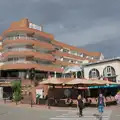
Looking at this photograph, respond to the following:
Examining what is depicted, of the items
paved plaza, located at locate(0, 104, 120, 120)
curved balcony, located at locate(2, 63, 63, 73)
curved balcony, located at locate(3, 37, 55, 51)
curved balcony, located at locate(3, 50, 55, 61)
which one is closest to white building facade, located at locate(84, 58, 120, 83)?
curved balcony, located at locate(2, 63, 63, 73)

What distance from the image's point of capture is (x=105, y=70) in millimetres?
51594

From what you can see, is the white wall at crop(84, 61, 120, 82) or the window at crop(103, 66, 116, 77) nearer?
the white wall at crop(84, 61, 120, 82)

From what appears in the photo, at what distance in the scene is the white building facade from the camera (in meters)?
49.7

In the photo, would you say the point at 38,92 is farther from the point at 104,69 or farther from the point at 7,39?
the point at 7,39

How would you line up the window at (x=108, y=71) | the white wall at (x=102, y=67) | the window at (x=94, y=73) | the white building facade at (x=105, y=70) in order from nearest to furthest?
1. the white wall at (x=102, y=67)
2. the white building facade at (x=105, y=70)
3. the window at (x=108, y=71)
4. the window at (x=94, y=73)

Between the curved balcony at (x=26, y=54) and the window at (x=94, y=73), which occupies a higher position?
the curved balcony at (x=26, y=54)

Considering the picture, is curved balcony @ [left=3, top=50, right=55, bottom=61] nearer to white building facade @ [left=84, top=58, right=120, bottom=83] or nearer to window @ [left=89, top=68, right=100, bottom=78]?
white building facade @ [left=84, top=58, right=120, bottom=83]

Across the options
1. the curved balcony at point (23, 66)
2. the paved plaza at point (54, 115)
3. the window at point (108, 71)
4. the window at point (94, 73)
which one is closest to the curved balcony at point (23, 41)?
the curved balcony at point (23, 66)

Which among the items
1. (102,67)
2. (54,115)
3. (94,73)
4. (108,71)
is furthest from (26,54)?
(54,115)

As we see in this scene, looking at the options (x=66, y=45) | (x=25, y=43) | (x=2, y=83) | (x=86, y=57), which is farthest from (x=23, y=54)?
(x=86, y=57)

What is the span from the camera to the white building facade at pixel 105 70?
163ft

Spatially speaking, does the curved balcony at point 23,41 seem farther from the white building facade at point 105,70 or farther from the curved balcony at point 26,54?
the white building facade at point 105,70

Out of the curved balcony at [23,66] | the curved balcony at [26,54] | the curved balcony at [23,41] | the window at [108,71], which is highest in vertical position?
the curved balcony at [23,41]

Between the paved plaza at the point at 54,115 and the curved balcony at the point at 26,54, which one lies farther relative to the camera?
the curved balcony at the point at 26,54
